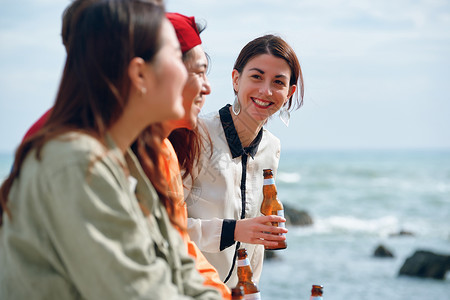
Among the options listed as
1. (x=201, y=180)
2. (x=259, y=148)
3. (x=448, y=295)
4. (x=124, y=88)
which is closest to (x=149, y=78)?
(x=124, y=88)

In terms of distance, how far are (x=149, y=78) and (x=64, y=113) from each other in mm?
273

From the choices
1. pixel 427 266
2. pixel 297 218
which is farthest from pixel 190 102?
pixel 297 218

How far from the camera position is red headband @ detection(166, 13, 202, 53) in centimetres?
279

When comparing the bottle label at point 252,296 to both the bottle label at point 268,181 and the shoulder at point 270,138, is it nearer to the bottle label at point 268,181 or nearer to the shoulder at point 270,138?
the bottle label at point 268,181

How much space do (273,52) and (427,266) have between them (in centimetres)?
975

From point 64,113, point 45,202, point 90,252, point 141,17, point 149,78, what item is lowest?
point 90,252

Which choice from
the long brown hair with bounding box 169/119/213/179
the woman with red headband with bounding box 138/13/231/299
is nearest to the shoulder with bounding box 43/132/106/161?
the woman with red headband with bounding box 138/13/231/299

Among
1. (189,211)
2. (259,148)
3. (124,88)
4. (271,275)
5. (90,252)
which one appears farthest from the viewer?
(271,275)

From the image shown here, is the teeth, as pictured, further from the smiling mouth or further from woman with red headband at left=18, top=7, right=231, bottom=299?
woman with red headband at left=18, top=7, right=231, bottom=299

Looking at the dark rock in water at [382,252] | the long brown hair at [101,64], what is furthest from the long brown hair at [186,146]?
the dark rock in water at [382,252]

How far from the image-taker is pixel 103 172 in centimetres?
173

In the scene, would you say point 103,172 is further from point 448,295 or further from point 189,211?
point 448,295

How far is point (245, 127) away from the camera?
3711mm

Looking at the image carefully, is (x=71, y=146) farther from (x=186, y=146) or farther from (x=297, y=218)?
(x=297, y=218)
